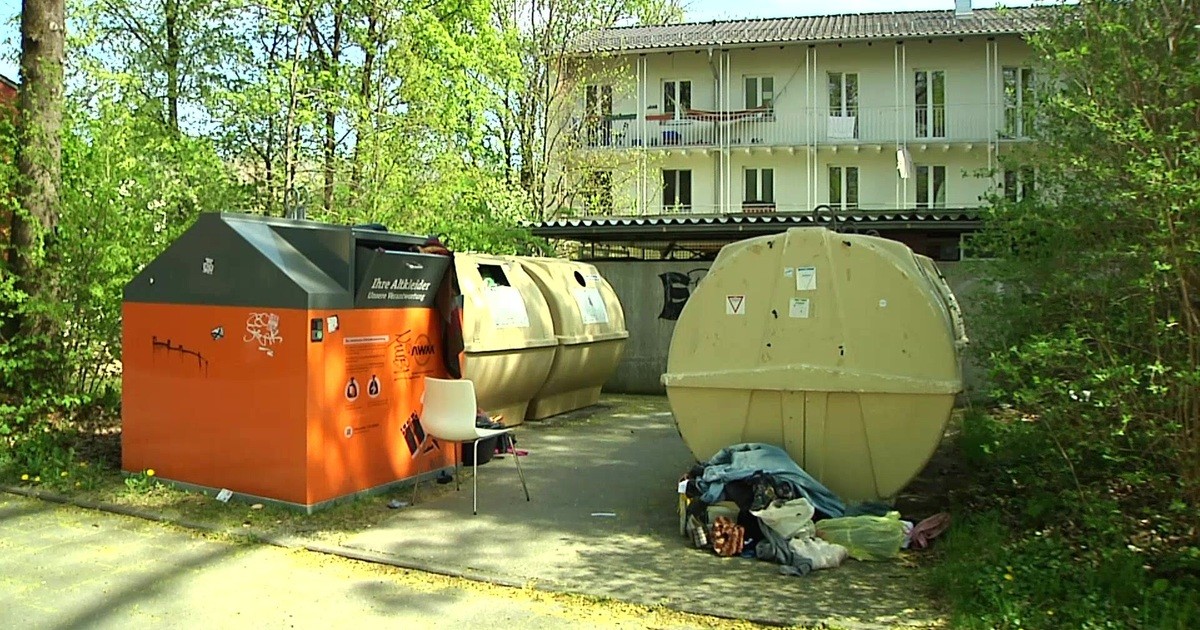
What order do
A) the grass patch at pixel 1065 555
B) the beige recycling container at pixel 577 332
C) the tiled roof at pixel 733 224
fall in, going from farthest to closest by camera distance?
the tiled roof at pixel 733 224
the beige recycling container at pixel 577 332
the grass patch at pixel 1065 555

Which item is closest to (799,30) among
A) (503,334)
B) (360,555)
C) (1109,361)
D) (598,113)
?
(598,113)

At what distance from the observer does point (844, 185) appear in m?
27.3

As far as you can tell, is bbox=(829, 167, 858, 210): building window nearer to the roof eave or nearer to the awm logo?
the roof eave

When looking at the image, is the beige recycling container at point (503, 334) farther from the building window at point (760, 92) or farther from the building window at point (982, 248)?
the building window at point (760, 92)

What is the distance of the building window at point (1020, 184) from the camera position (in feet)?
23.9

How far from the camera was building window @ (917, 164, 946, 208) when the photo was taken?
26516mm

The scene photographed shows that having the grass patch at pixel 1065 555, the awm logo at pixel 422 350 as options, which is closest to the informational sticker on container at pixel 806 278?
the grass patch at pixel 1065 555

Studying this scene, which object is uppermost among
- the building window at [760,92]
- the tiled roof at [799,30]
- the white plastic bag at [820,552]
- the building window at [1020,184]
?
the tiled roof at [799,30]

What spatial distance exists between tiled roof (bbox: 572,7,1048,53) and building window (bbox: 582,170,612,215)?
3295 millimetres

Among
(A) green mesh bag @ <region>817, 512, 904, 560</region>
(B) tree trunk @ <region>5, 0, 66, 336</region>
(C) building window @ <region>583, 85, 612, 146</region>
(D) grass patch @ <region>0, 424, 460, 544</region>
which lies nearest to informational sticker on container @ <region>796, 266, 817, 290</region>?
(A) green mesh bag @ <region>817, 512, 904, 560</region>

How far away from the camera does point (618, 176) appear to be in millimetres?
25094

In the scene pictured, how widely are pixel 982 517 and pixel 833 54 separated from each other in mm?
22532

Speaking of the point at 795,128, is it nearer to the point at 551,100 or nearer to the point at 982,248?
the point at 551,100

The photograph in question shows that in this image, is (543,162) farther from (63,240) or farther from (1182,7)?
Result: (1182,7)
